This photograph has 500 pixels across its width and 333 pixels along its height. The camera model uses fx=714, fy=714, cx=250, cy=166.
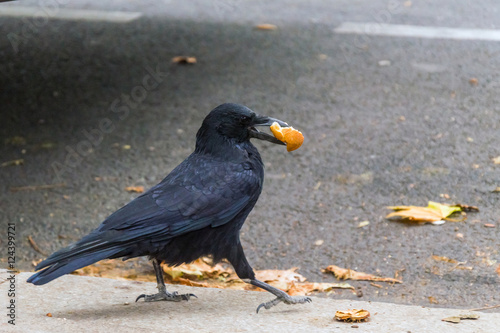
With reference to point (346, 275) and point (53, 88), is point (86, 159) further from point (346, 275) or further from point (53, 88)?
point (346, 275)

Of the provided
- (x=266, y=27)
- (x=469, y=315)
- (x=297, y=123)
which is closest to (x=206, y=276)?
(x=469, y=315)

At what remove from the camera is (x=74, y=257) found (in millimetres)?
2619

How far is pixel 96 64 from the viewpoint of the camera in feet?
22.0

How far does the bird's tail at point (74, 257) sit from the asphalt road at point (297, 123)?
1.23 m

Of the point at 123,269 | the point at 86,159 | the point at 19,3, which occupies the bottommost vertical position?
the point at 123,269

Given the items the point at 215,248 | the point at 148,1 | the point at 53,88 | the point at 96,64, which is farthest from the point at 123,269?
the point at 148,1

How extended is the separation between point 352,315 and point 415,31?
5.17m

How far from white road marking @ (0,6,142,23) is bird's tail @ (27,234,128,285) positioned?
5.73 meters

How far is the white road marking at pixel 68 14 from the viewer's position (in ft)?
26.5

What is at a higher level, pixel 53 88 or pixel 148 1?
pixel 148 1

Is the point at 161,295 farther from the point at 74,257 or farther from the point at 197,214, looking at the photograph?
the point at 74,257

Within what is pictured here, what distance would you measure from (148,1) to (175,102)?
3350mm

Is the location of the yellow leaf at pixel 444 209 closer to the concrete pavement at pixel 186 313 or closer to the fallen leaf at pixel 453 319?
the concrete pavement at pixel 186 313

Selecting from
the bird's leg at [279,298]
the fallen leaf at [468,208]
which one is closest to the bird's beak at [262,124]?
the bird's leg at [279,298]
